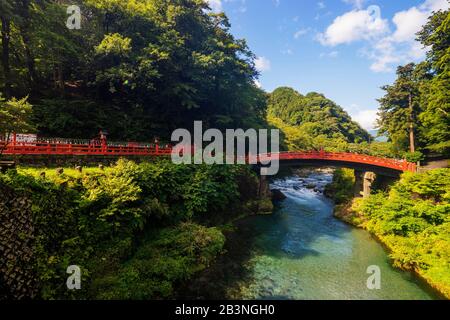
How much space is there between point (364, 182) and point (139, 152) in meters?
25.8

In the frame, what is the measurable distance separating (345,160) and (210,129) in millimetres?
17017

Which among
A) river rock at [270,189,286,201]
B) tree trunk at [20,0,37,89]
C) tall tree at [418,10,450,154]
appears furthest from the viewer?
river rock at [270,189,286,201]

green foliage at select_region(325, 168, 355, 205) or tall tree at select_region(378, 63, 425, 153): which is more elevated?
tall tree at select_region(378, 63, 425, 153)

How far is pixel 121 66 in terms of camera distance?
23109 mm

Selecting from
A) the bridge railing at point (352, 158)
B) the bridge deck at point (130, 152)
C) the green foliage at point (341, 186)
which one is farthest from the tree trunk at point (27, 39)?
the green foliage at point (341, 186)

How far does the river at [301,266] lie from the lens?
13.2 m

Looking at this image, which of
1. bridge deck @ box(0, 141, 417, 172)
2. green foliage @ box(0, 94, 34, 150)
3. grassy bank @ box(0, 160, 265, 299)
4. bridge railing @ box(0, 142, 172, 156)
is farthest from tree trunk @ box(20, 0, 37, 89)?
grassy bank @ box(0, 160, 265, 299)

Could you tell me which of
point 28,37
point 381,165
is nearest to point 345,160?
point 381,165

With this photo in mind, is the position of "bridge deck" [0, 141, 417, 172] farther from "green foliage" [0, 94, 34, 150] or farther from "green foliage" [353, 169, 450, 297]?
"green foliage" [353, 169, 450, 297]

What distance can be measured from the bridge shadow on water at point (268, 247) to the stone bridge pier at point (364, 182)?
3894 mm

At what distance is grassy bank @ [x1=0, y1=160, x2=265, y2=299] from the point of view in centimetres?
979

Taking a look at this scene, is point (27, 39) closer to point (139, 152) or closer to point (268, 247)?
point (139, 152)
